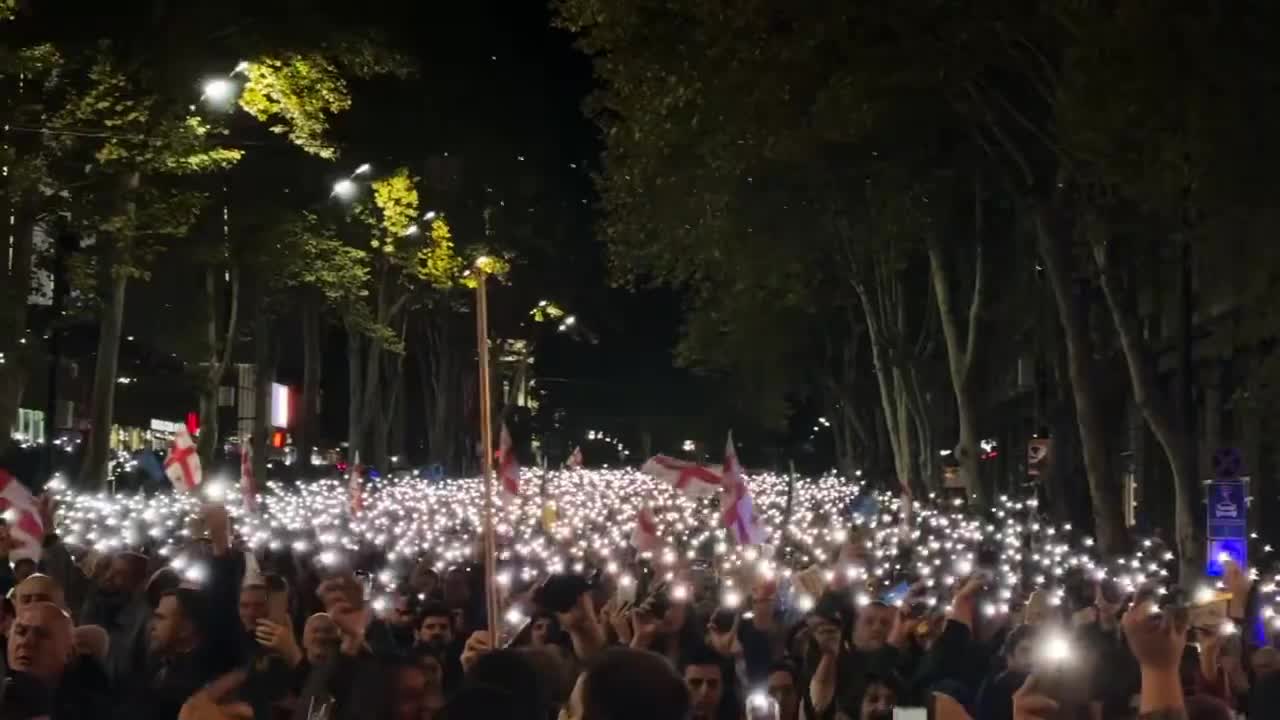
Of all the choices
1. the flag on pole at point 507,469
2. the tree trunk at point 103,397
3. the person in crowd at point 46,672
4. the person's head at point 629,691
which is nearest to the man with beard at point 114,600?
the person in crowd at point 46,672

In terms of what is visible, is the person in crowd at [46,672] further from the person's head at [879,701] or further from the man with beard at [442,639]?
the person's head at [879,701]

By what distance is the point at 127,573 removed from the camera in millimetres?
11523

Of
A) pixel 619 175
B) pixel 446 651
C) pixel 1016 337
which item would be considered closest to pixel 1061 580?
pixel 446 651

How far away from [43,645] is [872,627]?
4130mm

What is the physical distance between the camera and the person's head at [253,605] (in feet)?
29.6

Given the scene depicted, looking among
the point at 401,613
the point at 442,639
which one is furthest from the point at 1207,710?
the point at 401,613

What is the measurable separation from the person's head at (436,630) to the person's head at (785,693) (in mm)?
1917

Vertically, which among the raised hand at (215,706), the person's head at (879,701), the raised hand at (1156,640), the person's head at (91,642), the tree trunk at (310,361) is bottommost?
the person's head at (879,701)

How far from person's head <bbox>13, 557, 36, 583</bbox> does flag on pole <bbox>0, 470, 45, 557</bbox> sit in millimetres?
186

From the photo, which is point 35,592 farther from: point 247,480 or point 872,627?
point 247,480

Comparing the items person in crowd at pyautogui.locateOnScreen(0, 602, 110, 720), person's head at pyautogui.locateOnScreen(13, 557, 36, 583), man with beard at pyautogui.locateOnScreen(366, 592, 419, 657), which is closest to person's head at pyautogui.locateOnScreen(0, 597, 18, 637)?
man with beard at pyautogui.locateOnScreen(366, 592, 419, 657)

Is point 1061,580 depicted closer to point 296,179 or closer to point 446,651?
point 446,651

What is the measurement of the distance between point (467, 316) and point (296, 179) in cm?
2372

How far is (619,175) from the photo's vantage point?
3412 centimetres
